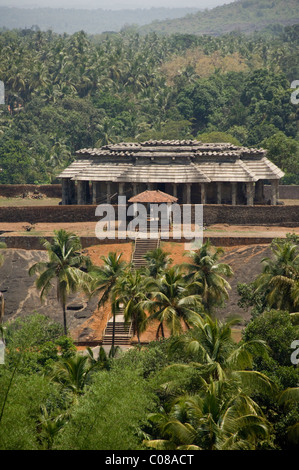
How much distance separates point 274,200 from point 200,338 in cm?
2890

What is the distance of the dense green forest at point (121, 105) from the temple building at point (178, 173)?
43.2 ft

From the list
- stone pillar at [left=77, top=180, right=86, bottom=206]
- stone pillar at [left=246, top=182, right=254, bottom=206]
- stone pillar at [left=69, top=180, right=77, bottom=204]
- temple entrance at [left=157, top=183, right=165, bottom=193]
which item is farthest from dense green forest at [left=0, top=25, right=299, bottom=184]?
stone pillar at [left=77, top=180, right=86, bottom=206]

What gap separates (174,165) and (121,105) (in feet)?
145

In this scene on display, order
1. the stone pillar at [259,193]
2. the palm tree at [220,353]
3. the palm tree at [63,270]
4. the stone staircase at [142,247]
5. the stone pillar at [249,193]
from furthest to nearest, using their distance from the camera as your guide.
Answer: the stone pillar at [259,193] < the stone pillar at [249,193] < the stone staircase at [142,247] < the palm tree at [63,270] < the palm tree at [220,353]

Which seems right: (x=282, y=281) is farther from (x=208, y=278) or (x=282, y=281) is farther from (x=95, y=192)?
(x=95, y=192)

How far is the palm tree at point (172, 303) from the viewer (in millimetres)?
29062

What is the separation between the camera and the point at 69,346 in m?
32.1

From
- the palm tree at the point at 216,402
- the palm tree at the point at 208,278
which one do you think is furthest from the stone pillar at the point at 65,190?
the palm tree at the point at 216,402

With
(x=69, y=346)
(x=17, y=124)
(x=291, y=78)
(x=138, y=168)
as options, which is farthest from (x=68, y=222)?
(x=291, y=78)

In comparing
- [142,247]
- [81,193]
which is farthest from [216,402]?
[81,193]

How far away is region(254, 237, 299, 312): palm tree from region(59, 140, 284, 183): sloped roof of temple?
18963 mm

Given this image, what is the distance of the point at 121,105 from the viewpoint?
311 feet

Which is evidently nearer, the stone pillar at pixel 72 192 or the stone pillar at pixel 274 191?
the stone pillar at pixel 274 191

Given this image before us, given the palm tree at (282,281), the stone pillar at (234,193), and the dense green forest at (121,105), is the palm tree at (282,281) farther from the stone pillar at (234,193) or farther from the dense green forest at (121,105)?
the dense green forest at (121,105)
